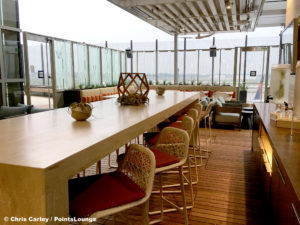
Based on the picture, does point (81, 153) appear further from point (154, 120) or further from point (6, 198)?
point (154, 120)

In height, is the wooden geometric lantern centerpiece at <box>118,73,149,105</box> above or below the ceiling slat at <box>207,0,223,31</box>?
below

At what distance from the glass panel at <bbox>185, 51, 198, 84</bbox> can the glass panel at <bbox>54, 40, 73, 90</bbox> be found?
6719 millimetres

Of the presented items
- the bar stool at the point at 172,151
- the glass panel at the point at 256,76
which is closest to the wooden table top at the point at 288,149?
the bar stool at the point at 172,151

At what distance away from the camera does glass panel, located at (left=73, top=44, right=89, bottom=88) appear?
9273mm

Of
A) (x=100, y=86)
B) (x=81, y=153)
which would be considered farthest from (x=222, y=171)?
(x=100, y=86)

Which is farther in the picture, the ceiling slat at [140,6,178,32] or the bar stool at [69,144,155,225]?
the ceiling slat at [140,6,178,32]

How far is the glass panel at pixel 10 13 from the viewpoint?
234 inches

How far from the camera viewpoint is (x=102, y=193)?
1418mm

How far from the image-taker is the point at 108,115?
2.19 metres

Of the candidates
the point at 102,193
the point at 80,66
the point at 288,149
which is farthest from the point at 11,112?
the point at 80,66

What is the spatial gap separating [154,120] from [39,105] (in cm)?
629

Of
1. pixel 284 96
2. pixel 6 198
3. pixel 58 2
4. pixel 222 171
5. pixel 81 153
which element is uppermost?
pixel 58 2

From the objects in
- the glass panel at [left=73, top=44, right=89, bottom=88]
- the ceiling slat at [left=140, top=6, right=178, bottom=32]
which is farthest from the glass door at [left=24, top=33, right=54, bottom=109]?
the ceiling slat at [left=140, top=6, right=178, bottom=32]

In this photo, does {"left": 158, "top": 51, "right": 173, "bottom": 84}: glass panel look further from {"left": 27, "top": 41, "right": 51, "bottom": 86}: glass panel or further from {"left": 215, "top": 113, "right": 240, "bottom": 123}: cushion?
{"left": 27, "top": 41, "right": 51, "bottom": 86}: glass panel
